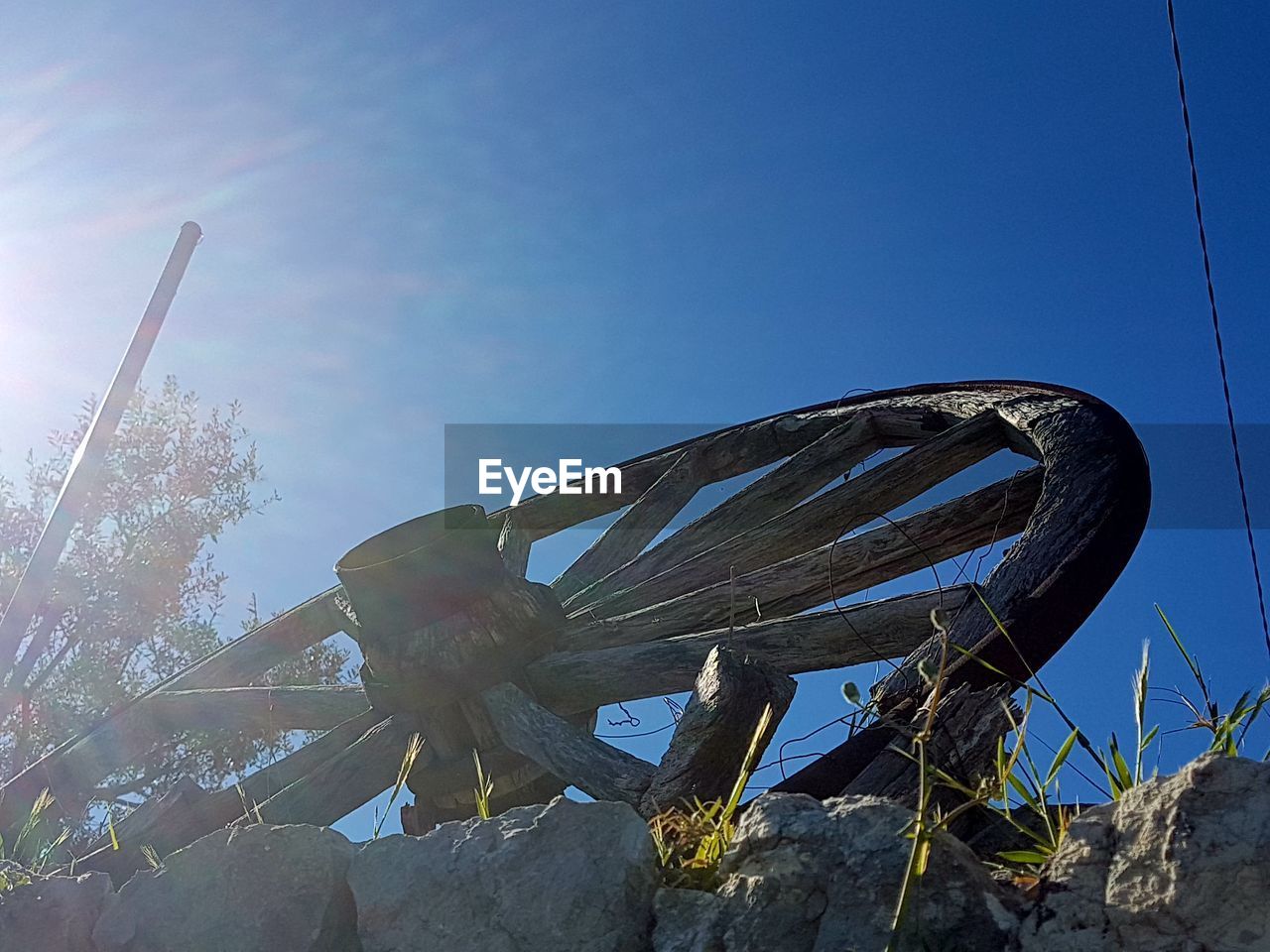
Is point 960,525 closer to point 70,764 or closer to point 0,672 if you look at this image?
point 70,764

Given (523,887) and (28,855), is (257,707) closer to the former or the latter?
(28,855)

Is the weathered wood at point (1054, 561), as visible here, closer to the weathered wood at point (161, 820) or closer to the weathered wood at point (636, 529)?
the weathered wood at point (636, 529)

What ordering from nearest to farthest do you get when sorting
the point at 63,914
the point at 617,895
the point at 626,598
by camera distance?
1. the point at 617,895
2. the point at 63,914
3. the point at 626,598

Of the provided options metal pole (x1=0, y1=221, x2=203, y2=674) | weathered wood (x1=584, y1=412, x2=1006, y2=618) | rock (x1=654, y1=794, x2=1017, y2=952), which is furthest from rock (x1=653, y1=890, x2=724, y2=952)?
metal pole (x1=0, y1=221, x2=203, y2=674)

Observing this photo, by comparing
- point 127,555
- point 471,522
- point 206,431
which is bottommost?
point 471,522

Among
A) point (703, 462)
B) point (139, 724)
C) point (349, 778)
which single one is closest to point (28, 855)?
point (349, 778)

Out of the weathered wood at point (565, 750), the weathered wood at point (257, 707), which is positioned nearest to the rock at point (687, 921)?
the weathered wood at point (565, 750)

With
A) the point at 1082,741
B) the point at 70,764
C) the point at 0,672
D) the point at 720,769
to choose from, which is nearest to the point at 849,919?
the point at 1082,741
